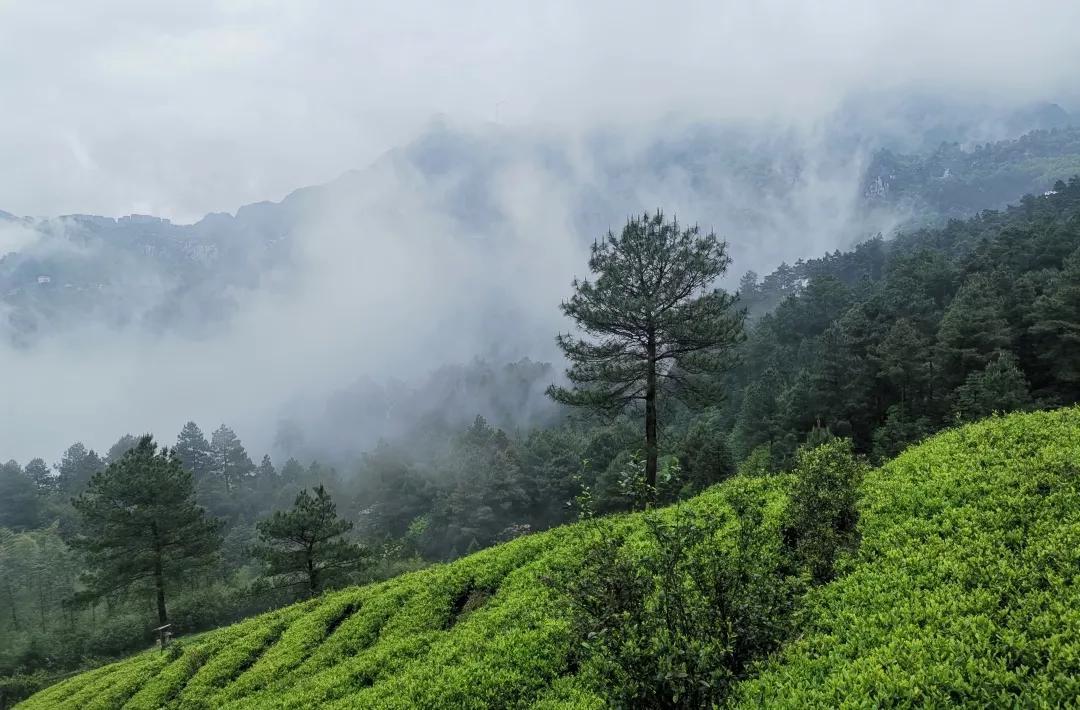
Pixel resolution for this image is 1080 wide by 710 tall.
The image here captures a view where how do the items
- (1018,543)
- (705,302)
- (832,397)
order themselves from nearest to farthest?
(1018,543), (705,302), (832,397)

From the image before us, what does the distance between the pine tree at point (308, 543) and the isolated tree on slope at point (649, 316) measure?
52.3ft

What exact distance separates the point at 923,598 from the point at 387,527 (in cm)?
9483

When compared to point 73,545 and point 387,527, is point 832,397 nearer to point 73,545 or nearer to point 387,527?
point 73,545

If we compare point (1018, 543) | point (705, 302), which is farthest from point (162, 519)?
point (1018, 543)

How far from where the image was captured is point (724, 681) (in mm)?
6492

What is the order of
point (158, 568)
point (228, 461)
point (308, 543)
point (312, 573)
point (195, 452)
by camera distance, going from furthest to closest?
point (228, 461), point (195, 452), point (158, 568), point (312, 573), point (308, 543)

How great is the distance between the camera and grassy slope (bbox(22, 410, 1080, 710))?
617 centimetres

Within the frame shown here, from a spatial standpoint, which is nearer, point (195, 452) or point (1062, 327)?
point (1062, 327)

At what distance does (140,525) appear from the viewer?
35.1m

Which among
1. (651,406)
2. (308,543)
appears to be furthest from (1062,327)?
(308,543)

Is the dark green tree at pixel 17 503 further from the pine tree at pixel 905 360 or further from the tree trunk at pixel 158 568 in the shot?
the pine tree at pixel 905 360

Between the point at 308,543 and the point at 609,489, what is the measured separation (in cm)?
2642

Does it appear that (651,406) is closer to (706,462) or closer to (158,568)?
(158,568)

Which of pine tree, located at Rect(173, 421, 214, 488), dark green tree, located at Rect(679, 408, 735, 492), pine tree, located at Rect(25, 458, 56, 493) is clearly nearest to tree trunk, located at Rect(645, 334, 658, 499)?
dark green tree, located at Rect(679, 408, 735, 492)
